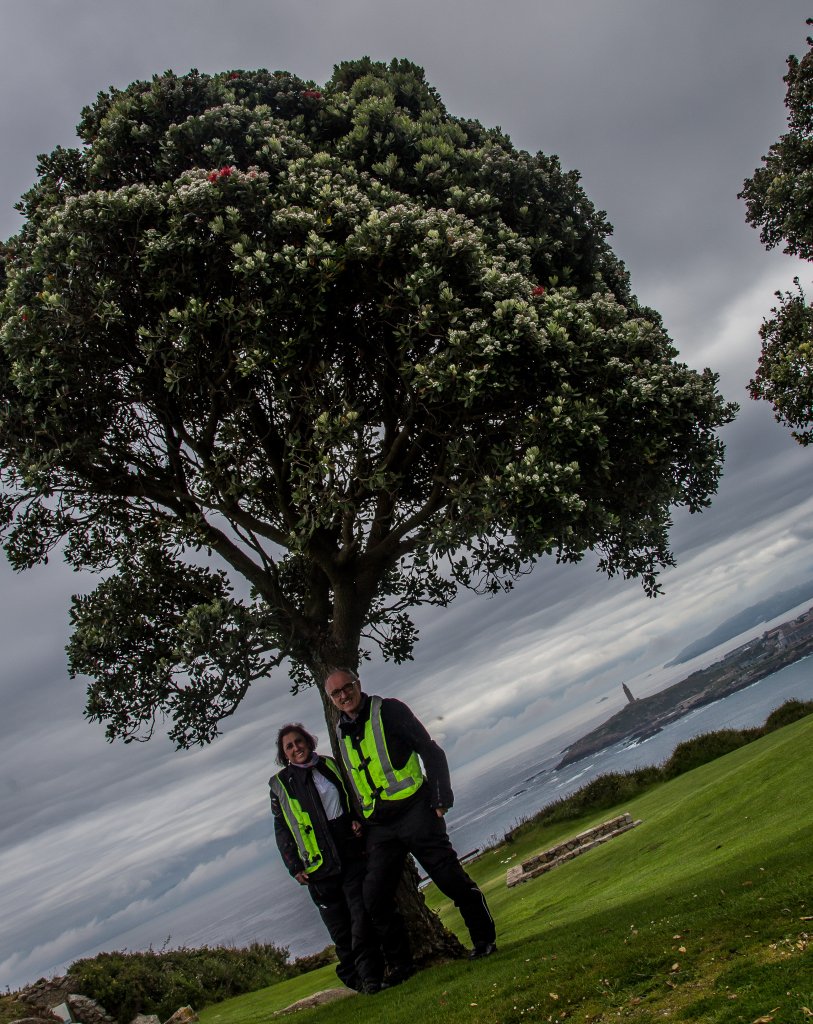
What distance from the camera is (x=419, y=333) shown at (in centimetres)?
1209

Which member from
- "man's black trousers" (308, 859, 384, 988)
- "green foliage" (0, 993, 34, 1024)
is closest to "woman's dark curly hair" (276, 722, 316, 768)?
"man's black trousers" (308, 859, 384, 988)

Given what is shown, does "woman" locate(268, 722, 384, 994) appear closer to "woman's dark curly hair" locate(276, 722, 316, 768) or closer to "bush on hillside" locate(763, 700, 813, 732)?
"woman's dark curly hair" locate(276, 722, 316, 768)

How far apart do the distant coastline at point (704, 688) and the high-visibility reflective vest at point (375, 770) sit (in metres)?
131

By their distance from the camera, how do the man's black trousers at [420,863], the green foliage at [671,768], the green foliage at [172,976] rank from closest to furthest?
the man's black trousers at [420,863] → the green foliage at [172,976] → the green foliage at [671,768]

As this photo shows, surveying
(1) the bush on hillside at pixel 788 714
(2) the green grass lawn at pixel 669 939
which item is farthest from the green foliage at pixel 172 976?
(1) the bush on hillside at pixel 788 714

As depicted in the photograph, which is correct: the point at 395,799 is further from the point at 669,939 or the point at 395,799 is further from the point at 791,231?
the point at 791,231

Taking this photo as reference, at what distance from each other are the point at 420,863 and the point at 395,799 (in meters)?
0.81

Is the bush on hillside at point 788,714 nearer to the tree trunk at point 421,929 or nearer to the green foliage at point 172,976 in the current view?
the green foliage at point 172,976

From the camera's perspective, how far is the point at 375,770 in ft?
32.2

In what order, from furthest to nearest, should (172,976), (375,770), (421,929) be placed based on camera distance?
(172,976) → (421,929) → (375,770)

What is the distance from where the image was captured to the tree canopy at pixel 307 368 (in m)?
11.6

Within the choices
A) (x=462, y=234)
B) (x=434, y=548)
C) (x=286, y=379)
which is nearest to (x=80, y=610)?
(x=286, y=379)

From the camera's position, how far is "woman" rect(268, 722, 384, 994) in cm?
1009

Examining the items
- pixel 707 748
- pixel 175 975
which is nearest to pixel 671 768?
pixel 707 748
